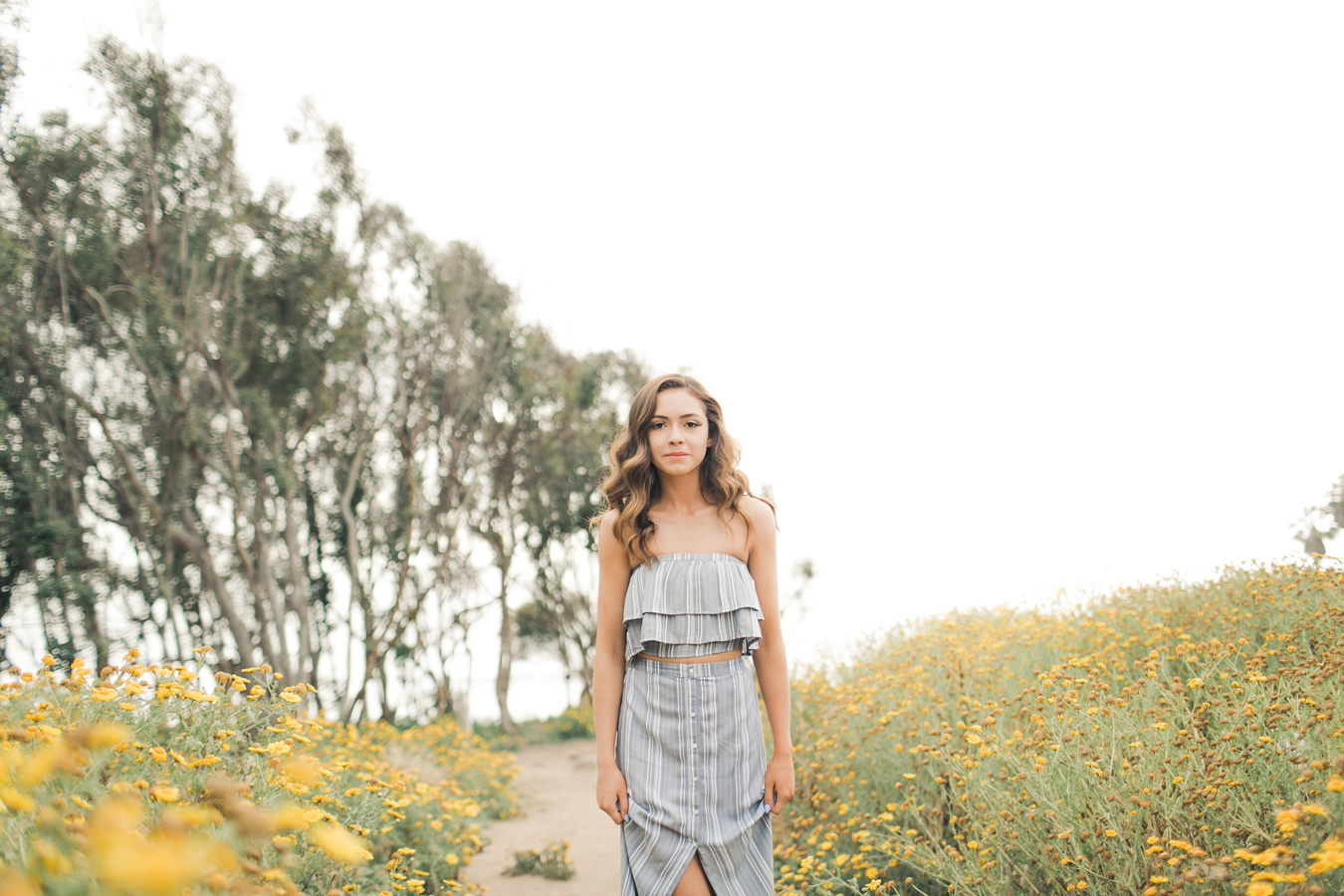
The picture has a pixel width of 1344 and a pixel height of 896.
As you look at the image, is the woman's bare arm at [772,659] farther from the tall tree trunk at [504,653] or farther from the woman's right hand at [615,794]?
the tall tree trunk at [504,653]

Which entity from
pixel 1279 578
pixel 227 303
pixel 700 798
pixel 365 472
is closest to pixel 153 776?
pixel 700 798

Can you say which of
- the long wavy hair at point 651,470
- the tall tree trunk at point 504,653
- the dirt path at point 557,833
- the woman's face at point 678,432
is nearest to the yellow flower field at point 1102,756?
the long wavy hair at point 651,470

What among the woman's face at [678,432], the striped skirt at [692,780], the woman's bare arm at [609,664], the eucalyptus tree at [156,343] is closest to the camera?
the striped skirt at [692,780]

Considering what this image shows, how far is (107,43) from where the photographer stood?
33.4 feet

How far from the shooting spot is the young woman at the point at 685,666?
A: 2.39 m

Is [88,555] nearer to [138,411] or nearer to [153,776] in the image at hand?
[138,411]

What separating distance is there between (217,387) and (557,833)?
27.0 ft

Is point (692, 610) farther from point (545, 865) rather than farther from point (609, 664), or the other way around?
point (545, 865)

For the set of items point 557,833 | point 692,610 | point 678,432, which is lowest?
point 557,833

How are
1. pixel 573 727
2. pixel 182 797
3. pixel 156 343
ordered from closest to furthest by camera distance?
pixel 182 797 < pixel 156 343 < pixel 573 727

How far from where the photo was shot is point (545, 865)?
589cm

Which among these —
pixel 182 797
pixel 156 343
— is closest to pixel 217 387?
pixel 156 343

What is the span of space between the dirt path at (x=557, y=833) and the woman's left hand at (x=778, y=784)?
371cm

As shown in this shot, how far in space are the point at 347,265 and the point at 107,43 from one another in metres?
4.04
